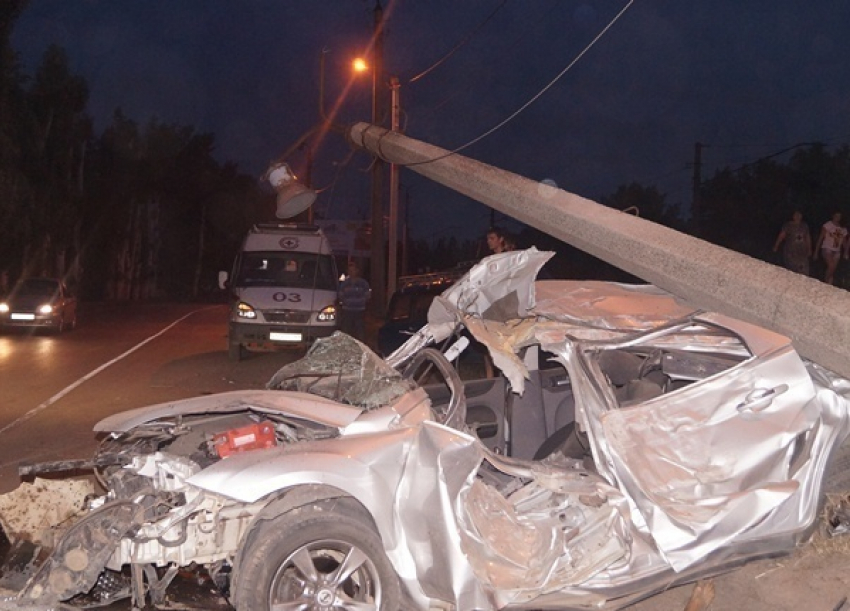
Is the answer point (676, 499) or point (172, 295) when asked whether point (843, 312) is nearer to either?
point (676, 499)

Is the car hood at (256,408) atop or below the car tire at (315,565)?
atop

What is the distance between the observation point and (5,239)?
38.6 meters

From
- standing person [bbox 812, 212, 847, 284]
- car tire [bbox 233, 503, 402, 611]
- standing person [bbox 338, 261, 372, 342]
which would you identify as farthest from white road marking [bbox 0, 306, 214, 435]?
standing person [bbox 812, 212, 847, 284]

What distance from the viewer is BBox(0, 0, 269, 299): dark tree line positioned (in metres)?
38.9

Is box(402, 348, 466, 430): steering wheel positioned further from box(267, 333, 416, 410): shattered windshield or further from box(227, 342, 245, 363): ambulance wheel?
box(227, 342, 245, 363): ambulance wheel

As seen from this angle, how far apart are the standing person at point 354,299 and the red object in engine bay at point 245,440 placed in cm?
1092

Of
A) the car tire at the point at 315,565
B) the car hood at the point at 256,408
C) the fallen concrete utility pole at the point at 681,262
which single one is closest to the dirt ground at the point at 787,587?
the fallen concrete utility pole at the point at 681,262

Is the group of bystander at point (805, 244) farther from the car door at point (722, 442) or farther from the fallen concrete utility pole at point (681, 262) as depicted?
the car door at point (722, 442)

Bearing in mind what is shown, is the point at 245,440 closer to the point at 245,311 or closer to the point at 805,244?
the point at 805,244

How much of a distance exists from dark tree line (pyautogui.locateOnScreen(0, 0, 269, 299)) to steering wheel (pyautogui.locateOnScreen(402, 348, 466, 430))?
18873 millimetres

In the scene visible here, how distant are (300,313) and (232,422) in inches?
464

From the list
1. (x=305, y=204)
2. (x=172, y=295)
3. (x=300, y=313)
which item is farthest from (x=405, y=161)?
(x=172, y=295)

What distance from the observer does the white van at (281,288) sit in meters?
17.3

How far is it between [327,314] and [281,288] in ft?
3.21
